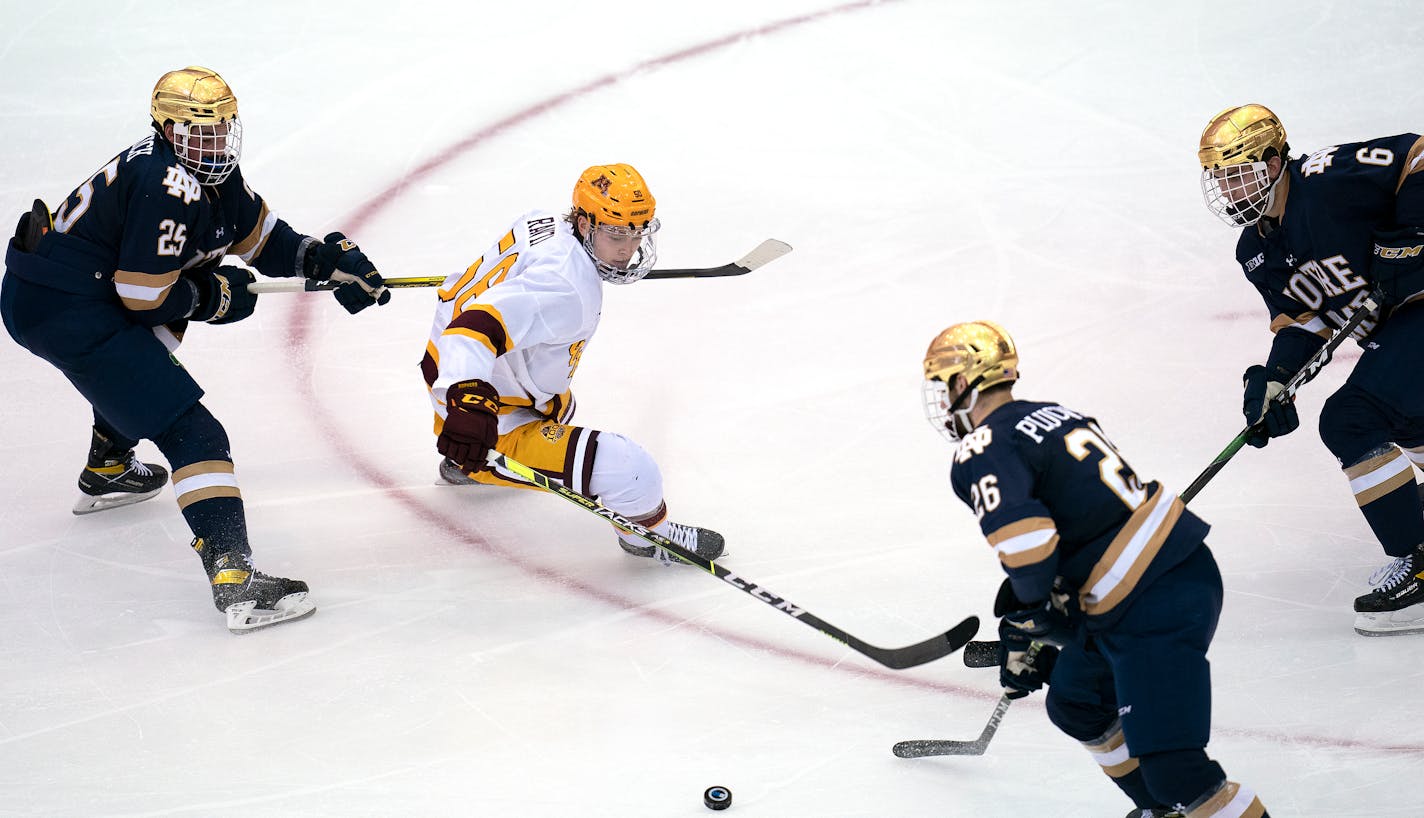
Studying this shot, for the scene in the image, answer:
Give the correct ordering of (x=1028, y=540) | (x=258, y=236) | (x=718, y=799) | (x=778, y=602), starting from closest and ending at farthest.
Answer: (x=1028, y=540)
(x=718, y=799)
(x=778, y=602)
(x=258, y=236)

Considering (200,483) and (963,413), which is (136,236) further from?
(963,413)

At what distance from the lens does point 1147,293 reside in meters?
5.10

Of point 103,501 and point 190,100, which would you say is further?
point 103,501

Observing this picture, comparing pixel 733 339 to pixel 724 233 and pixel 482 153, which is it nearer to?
pixel 724 233

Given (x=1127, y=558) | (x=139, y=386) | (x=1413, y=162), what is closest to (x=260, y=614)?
(x=139, y=386)

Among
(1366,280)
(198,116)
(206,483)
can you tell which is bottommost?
(206,483)

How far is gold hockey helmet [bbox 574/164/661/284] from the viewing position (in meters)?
3.50

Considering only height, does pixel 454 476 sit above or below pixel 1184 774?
above

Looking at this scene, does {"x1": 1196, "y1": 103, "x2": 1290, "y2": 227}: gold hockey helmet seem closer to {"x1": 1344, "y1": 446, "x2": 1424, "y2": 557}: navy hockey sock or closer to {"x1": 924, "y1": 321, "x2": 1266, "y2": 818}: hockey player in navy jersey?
{"x1": 1344, "y1": 446, "x2": 1424, "y2": 557}: navy hockey sock

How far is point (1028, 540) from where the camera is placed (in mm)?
2416

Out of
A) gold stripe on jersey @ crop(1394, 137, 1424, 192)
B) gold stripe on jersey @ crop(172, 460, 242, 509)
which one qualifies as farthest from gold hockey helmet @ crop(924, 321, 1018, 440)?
gold stripe on jersey @ crop(172, 460, 242, 509)

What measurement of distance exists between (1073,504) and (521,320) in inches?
58.9

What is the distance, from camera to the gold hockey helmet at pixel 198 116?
3.51 metres

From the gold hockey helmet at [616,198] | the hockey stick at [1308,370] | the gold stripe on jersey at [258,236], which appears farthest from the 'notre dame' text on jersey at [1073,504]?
the gold stripe on jersey at [258,236]
